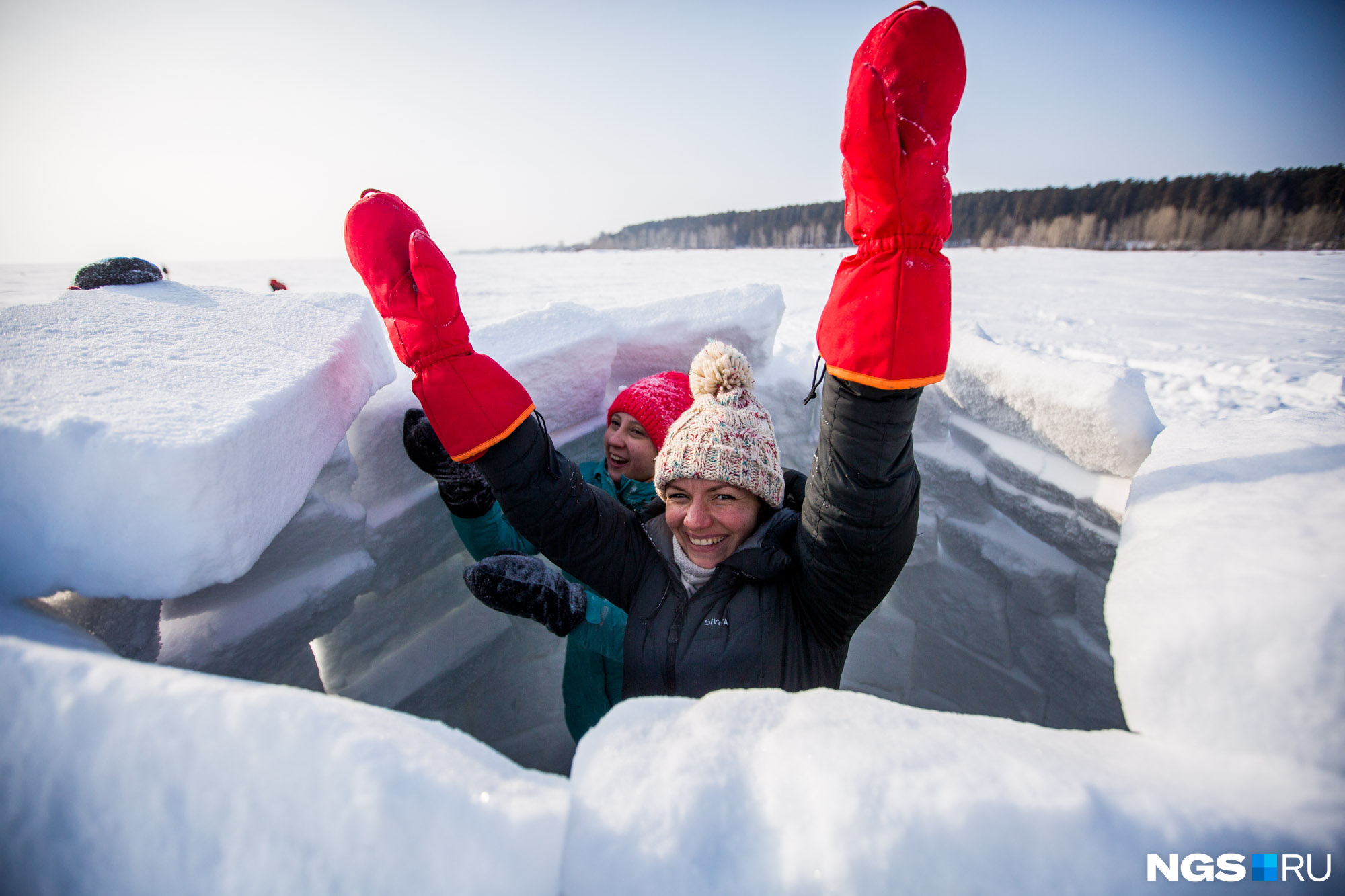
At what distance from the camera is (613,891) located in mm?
415

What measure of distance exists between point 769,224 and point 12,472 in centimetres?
3566

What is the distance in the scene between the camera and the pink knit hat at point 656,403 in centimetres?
187

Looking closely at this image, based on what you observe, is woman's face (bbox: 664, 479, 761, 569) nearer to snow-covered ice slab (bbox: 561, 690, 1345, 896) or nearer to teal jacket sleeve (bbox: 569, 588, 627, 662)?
teal jacket sleeve (bbox: 569, 588, 627, 662)

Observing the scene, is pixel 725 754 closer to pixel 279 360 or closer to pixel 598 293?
pixel 279 360

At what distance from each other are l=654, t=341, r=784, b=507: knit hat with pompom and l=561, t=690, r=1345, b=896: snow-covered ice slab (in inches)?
27.4

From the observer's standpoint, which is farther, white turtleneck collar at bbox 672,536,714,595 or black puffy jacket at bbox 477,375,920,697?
white turtleneck collar at bbox 672,536,714,595

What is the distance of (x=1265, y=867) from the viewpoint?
40cm

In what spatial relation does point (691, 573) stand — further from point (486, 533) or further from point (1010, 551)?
point (1010, 551)

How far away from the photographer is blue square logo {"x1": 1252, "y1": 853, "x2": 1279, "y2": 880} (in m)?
0.40

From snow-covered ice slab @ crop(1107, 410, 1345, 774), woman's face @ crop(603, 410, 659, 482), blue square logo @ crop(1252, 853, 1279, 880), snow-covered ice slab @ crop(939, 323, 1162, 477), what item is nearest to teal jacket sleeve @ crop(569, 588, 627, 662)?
woman's face @ crop(603, 410, 659, 482)

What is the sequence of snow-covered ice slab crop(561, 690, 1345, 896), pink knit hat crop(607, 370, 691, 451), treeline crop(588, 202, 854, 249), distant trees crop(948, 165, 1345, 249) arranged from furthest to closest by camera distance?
1. treeline crop(588, 202, 854, 249)
2. distant trees crop(948, 165, 1345, 249)
3. pink knit hat crop(607, 370, 691, 451)
4. snow-covered ice slab crop(561, 690, 1345, 896)

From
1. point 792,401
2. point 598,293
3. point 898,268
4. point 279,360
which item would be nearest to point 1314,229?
point 598,293

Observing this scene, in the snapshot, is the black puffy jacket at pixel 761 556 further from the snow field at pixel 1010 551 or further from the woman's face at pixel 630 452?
the snow field at pixel 1010 551

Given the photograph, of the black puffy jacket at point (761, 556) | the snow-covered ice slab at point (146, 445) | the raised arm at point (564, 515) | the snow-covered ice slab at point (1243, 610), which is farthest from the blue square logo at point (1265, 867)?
the snow-covered ice slab at point (146, 445)
